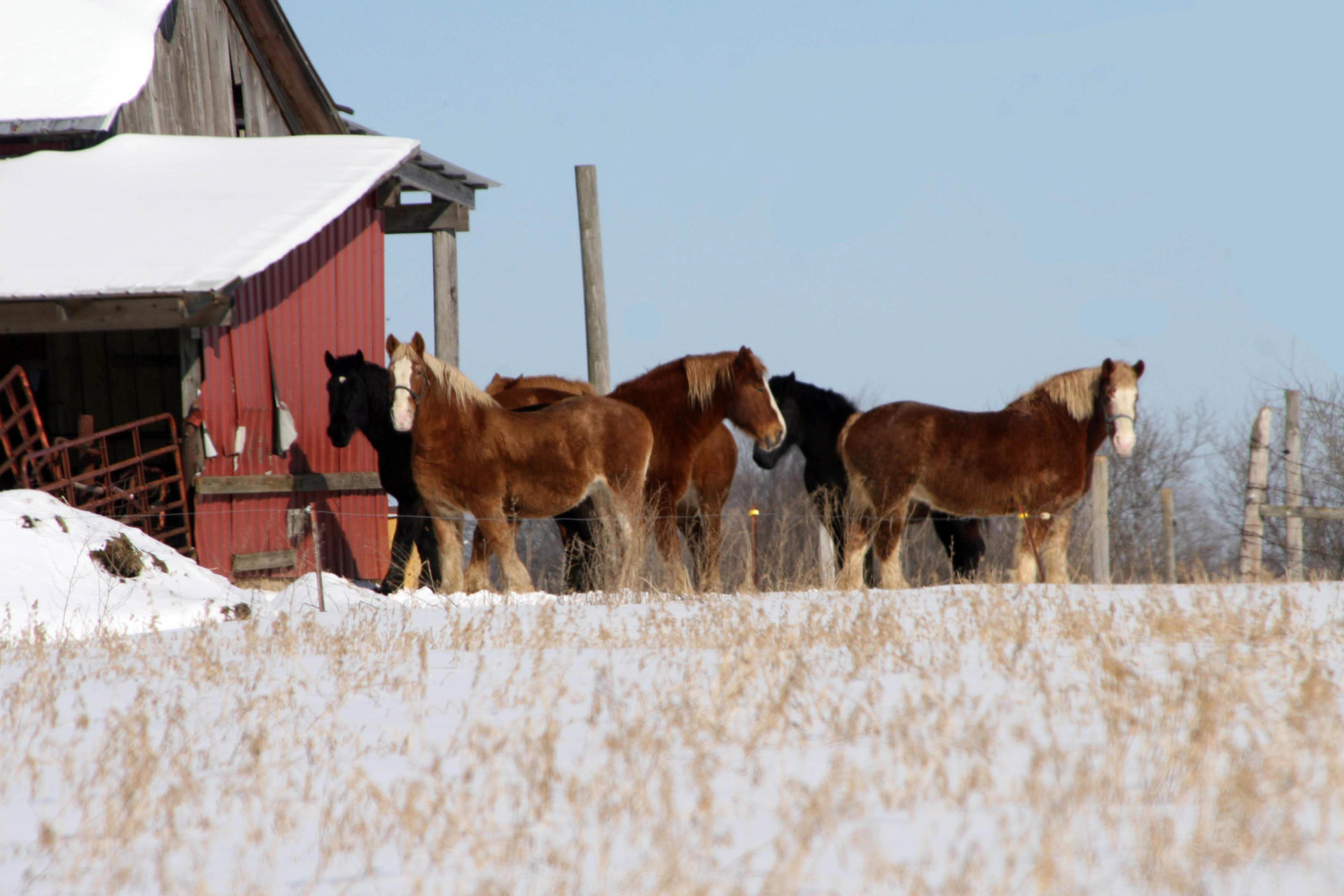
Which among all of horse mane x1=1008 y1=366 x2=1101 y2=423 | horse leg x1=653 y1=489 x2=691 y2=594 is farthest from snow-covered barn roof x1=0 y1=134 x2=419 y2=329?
horse mane x1=1008 y1=366 x2=1101 y2=423

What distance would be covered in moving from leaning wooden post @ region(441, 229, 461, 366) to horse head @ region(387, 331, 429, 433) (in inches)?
236

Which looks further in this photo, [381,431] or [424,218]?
[424,218]

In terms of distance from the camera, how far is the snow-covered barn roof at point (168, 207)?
10961 millimetres

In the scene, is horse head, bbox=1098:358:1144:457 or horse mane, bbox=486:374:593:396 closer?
horse head, bbox=1098:358:1144:457

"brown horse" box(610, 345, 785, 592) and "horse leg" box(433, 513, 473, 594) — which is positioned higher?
"brown horse" box(610, 345, 785, 592)

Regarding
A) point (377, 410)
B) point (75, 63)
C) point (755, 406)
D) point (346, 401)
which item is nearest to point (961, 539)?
point (755, 406)

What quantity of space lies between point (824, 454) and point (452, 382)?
354 cm

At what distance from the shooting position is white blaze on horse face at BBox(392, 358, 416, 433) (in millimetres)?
10422

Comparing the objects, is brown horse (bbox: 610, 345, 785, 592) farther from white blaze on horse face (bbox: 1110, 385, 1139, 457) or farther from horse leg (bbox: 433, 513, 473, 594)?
white blaze on horse face (bbox: 1110, 385, 1139, 457)

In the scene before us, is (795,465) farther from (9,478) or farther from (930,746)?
(930,746)

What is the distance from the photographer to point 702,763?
423 centimetres

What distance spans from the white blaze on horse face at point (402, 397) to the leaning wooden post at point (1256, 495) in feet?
33.6

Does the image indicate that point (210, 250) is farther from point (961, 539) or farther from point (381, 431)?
point (961, 539)

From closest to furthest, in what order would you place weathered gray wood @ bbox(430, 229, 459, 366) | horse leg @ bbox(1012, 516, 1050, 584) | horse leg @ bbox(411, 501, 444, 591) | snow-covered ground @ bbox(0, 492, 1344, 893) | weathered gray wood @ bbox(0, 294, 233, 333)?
snow-covered ground @ bbox(0, 492, 1344, 893), weathered gray wood @ bbox(0, 294, 233, 333), horse leg @ bbox(1012, 516, 1050, 584), horse leg @ bbox(411, 501, 444, 591), weathered gray wood @ bbox(430, 229, 459, 366)
